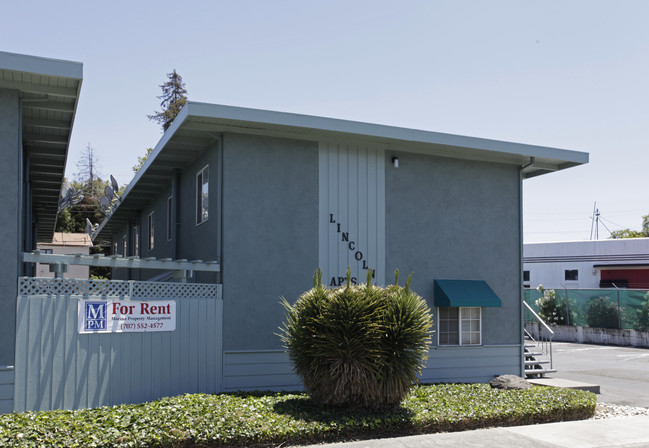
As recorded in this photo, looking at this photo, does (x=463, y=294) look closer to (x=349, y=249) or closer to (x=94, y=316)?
(x=349, y=249)

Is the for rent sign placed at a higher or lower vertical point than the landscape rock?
higher

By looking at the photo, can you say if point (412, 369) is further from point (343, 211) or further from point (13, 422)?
point (13, 422)

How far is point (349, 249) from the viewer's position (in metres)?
13.2

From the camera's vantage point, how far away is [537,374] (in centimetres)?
1548

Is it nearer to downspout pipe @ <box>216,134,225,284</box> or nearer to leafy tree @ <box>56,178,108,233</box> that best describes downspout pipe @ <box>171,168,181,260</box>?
downspout pipe @ <box>216,134,225,284</box>

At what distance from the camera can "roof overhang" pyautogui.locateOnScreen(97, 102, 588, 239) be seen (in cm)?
1152

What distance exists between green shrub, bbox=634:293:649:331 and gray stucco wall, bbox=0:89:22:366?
2371 centimetres

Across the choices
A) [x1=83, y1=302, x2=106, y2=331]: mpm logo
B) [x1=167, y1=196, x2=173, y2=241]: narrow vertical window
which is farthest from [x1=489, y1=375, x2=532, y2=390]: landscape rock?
[x1=167, y1=196, x2=173, y2=241]: narrow vertical window

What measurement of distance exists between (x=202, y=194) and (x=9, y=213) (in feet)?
15.6

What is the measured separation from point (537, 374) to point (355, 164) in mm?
6990

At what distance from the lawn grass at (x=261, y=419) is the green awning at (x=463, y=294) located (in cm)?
277

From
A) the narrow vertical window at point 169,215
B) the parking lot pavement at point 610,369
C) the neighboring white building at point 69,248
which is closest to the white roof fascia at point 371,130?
the parking lot pavement at point 610,369

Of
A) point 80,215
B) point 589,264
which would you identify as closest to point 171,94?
point 80,215

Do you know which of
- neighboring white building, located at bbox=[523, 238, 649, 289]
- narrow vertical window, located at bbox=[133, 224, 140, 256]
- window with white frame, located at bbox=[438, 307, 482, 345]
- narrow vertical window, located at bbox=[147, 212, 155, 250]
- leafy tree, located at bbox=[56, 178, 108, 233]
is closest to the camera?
window with white frame, located at bbox=[438, 307, 482, 345]
